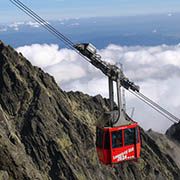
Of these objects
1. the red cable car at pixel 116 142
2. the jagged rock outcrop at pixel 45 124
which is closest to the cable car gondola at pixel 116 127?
the red cable car at pixel 116 142

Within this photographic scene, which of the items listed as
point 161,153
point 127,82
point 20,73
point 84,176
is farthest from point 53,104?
point 127,82

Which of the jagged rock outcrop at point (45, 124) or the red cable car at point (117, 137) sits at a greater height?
the red cable car at point (117, 137)

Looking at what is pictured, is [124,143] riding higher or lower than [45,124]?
higher

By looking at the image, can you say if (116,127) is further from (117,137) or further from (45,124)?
(45,124)

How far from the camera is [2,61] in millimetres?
156125

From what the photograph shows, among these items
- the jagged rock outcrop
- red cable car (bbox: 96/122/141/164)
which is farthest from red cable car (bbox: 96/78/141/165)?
the jagged rock outcrop

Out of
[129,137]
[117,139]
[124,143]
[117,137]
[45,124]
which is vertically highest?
[117,137]

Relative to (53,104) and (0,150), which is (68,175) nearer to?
(53,104)

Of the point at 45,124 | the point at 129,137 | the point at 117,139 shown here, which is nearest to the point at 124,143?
the point at 129,137

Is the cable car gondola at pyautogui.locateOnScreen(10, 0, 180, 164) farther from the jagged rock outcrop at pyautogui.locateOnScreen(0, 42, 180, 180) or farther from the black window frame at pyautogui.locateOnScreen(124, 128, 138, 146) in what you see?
the jagged rock outcrop at pyautogui.locateOnScreen(0, 42, 180, 180)

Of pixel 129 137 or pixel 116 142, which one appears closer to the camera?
pixel 116 142

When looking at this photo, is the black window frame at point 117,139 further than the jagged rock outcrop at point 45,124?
No

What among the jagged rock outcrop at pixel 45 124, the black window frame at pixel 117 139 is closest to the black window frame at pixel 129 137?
the black window frame at pixel 117 139

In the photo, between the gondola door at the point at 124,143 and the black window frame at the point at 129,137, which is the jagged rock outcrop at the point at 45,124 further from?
the black window frame at the point at 129,137
